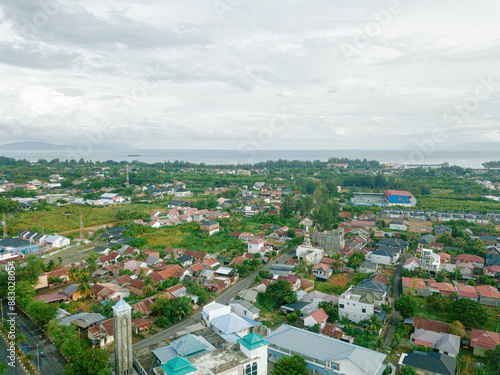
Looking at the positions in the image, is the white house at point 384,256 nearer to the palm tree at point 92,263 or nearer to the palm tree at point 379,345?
the palm tree at point 379,345

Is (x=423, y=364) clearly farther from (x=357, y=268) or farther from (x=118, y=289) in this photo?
(x=118, y=289)

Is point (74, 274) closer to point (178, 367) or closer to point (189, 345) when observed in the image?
point (189, 345)

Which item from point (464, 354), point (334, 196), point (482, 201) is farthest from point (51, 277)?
point (482, 201)

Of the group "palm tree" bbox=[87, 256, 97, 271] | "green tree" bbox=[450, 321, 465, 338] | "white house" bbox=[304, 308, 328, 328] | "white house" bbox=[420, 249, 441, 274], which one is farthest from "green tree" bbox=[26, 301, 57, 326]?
"white house" bbox=[420, 249, 441, 274]

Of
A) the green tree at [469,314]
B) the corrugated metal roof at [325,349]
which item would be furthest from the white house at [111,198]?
the green tree at [469,314]

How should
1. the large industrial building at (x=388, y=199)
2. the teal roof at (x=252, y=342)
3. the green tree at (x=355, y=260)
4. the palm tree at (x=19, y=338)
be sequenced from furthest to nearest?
the large industrial building at (x=388, y=199)
the green tree at (x=355, y=260)
the palm tree at (x=19, y=338)
the teal roof at (x=252, y=342)

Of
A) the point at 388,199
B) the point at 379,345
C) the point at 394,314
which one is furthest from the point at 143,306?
the point at 388,199

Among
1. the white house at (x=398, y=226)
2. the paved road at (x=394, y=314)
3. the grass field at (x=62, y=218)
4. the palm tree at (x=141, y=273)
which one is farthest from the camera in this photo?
the white house at (x=398, y=226)
